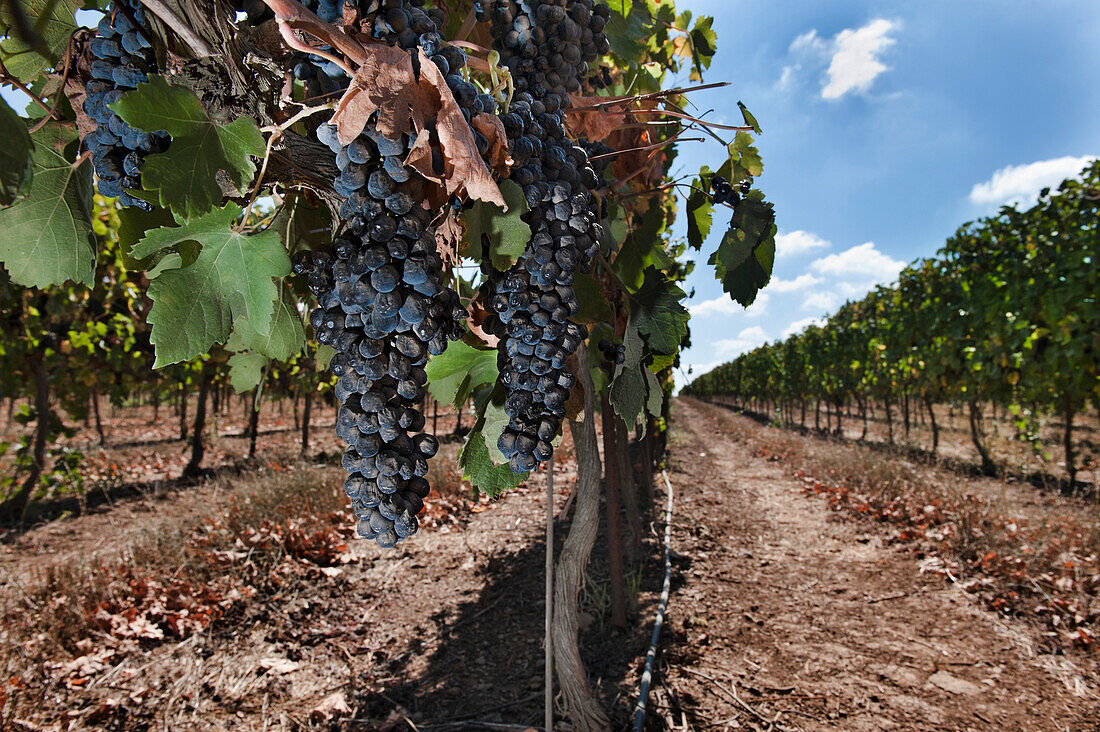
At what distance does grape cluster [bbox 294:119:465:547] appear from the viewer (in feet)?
2.60

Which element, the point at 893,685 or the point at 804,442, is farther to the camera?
the point at 804,442

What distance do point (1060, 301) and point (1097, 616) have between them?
5.70 m

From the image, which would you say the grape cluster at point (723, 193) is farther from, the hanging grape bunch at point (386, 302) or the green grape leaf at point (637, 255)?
the hanging grape bunch at point (386, 302)

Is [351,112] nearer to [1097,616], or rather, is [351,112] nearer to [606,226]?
[606,226]

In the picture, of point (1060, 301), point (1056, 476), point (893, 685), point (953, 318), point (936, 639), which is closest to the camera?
point (893, 685)

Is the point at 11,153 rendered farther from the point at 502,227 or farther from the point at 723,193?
the point at 723,193

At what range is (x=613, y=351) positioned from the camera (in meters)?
1.58

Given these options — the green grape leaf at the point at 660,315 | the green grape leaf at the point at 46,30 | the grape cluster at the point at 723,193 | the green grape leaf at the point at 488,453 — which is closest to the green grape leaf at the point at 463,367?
the green grape leaf at the point at 488,453

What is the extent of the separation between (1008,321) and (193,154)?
11995 millimetres

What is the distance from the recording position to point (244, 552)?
5160 mm

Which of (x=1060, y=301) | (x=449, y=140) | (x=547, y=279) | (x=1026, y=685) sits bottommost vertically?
(x=1026, y=685)

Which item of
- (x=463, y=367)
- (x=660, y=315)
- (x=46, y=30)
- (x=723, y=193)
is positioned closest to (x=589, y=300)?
(x=660, y=315)

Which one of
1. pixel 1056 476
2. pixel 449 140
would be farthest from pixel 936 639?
pixel 1056 476

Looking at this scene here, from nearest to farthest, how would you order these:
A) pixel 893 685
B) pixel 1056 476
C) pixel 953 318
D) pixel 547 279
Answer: pixel 547 279, pixel 893 685, pixel 1056 476, pixel 953 318
